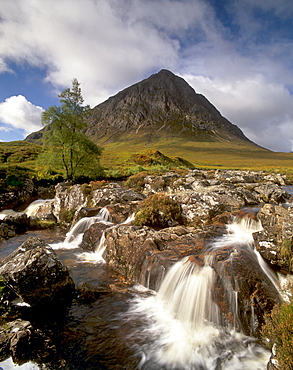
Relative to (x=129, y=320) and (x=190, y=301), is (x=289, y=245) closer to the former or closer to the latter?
(x=190, y=301)

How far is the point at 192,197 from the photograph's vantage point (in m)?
16.7

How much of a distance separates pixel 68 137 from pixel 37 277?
22.5 m

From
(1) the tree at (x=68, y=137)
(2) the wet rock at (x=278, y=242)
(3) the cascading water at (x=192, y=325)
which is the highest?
(1) the tree at (x=68, y=137)

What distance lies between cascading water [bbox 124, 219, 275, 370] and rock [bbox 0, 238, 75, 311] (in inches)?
122

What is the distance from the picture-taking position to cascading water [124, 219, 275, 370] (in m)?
6.16

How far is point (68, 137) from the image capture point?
2688cm

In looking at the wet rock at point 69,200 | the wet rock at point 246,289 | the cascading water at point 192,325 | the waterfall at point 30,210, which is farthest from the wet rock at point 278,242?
the waterfall at point 30,210

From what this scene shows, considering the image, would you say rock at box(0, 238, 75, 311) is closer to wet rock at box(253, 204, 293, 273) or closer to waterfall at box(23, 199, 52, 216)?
wet rock at box(253, 204, 293, 273)

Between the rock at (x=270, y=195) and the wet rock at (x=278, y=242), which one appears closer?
the wet rock at (x=278, y=242)

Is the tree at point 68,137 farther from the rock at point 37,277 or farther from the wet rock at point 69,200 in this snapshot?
the rock at point 37,277

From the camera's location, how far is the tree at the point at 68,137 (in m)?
26.2

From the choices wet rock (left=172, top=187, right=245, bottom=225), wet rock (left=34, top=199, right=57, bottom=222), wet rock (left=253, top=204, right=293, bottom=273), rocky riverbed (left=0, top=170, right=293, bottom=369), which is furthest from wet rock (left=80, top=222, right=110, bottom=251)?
wet rock (left=253, top=204, right=293, bottom=273)

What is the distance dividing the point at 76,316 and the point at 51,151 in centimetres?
2412

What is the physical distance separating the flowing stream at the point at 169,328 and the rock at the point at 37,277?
3.14 feet
